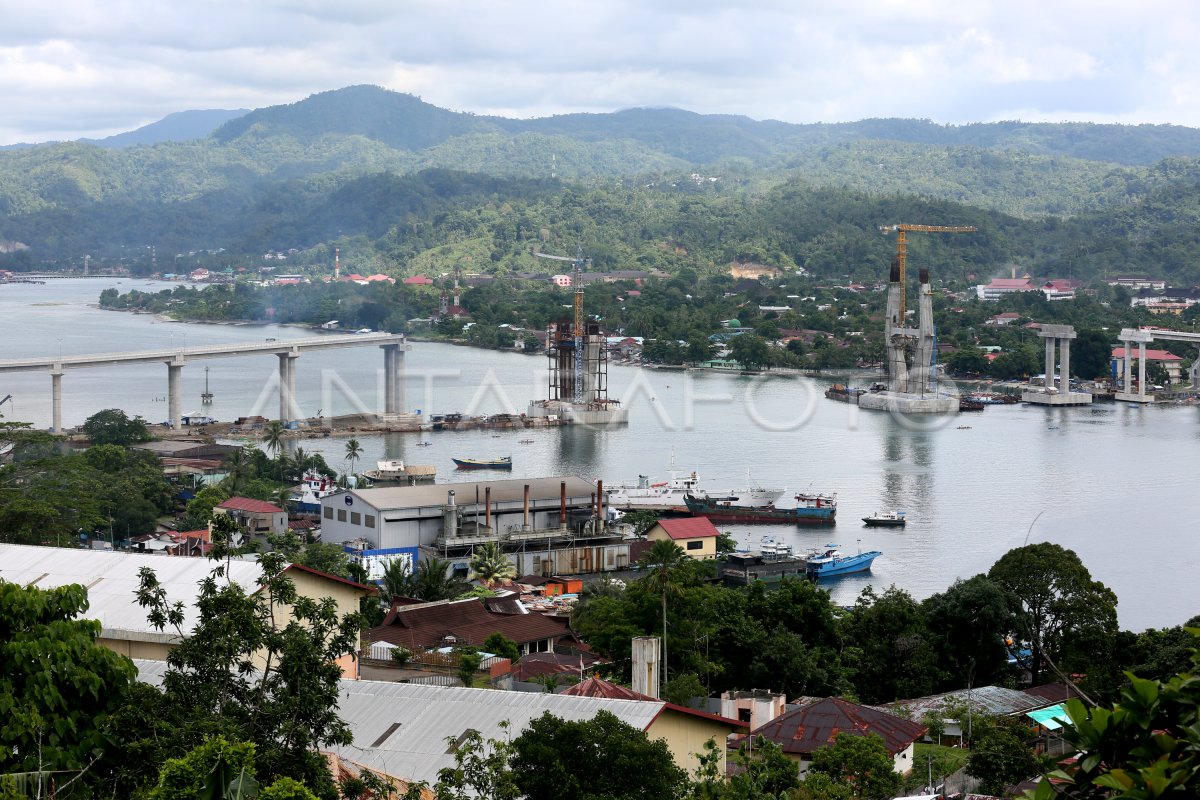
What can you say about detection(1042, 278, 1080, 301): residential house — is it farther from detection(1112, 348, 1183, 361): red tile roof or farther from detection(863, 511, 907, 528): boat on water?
detection(863, 511, 907, 528): boat on water

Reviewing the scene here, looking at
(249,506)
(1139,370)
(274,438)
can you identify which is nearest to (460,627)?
(249,506)

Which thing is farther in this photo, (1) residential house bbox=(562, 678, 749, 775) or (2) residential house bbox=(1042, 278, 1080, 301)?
(2) residential house bbox=(1042, 278, 1080, 301)

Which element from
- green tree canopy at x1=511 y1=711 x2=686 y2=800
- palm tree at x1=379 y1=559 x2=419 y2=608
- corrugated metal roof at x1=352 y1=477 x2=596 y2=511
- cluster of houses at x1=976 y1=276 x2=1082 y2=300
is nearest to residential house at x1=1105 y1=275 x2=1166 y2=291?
cluster of houses at x1=976 y1=276 x2=1082 y2=300

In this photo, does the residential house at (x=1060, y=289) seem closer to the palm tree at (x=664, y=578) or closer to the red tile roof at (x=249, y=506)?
the red tile roof at (x=249, y=506)

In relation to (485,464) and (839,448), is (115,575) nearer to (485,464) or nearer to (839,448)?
(485,464)

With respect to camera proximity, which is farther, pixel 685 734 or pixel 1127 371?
pixel 1127 371

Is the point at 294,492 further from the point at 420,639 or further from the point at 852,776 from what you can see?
the point at 852,776
